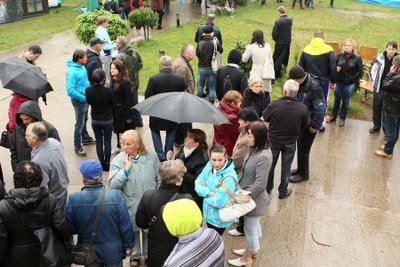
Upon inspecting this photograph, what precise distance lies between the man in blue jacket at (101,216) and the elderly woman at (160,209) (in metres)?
0.21

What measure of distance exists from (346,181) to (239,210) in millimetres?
3141

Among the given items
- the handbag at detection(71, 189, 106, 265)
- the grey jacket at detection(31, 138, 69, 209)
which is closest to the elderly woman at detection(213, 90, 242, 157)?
the grey jacket at detection(31, 138, 69, 209)

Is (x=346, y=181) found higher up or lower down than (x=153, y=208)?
lower down

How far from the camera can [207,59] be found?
30.1 ft

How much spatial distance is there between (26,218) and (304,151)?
432 cm

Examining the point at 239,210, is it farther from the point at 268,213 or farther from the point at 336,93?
the point at 336,93

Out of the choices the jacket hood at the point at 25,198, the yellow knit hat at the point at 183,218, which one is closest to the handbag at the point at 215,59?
the jacket hood at the point at 25,198

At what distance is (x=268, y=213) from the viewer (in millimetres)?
6355

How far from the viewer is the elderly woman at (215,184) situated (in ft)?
15.3

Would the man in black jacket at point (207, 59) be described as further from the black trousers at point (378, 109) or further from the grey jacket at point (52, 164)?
the grey jacket at point (52, 164)

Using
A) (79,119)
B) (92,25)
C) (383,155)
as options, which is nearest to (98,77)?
(79,119)

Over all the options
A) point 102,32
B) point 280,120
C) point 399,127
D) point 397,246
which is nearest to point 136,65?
point 102,32

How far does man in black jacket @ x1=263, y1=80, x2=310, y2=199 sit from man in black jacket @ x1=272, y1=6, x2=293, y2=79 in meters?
5.47

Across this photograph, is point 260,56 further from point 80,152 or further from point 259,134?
point 259,134
